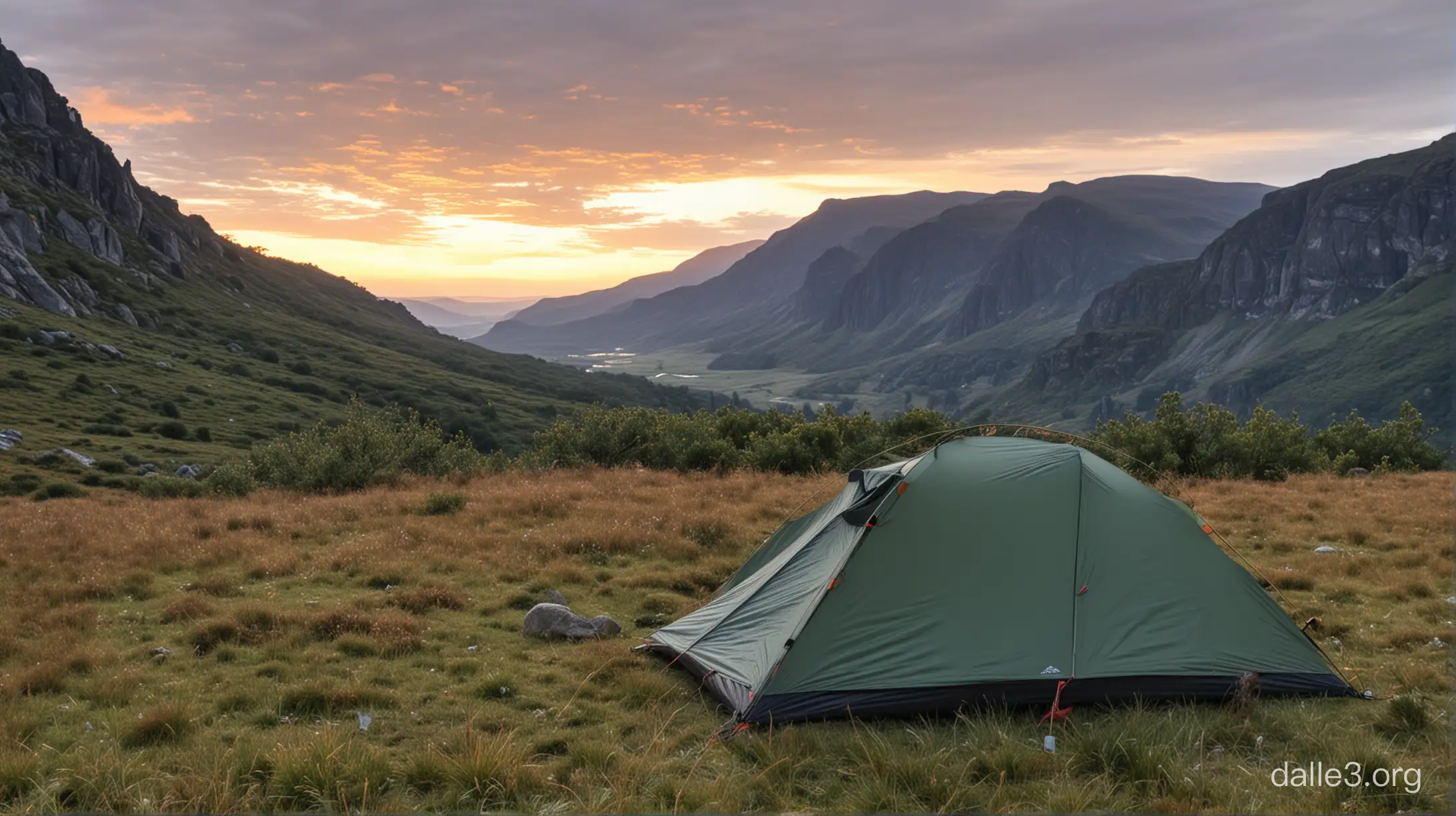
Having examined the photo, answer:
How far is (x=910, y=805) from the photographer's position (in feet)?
24.5

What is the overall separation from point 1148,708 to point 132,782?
404 inches

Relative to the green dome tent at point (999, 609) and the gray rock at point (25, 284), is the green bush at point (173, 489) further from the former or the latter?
the gray rock at point (25, 284)

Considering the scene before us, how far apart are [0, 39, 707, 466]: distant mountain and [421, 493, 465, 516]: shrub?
3861 centimetres

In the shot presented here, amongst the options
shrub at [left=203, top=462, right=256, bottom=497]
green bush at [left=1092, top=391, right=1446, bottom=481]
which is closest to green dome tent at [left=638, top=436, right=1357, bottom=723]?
green bush at [left=1092, top=391, right=1446, bottom=481]

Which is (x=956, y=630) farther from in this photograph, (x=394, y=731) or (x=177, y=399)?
(x=177, y=399)

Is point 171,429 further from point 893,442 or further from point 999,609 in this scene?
point 999,609

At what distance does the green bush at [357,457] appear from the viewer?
26500 millimetres

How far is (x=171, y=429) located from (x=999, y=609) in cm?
9449

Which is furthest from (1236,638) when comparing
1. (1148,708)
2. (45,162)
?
(45,162)

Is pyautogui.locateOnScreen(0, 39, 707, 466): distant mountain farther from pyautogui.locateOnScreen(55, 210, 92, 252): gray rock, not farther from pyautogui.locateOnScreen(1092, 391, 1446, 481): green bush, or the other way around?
pyautogui.locateOnScreen(1092, 391, 1446, 481): green bush

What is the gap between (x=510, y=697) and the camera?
10453mm

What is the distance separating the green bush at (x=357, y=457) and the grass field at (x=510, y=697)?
22.6 feet

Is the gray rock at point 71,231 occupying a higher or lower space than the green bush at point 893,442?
higher

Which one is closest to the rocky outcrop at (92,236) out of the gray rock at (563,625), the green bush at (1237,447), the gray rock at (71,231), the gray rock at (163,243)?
the gray rock at (71,231)
